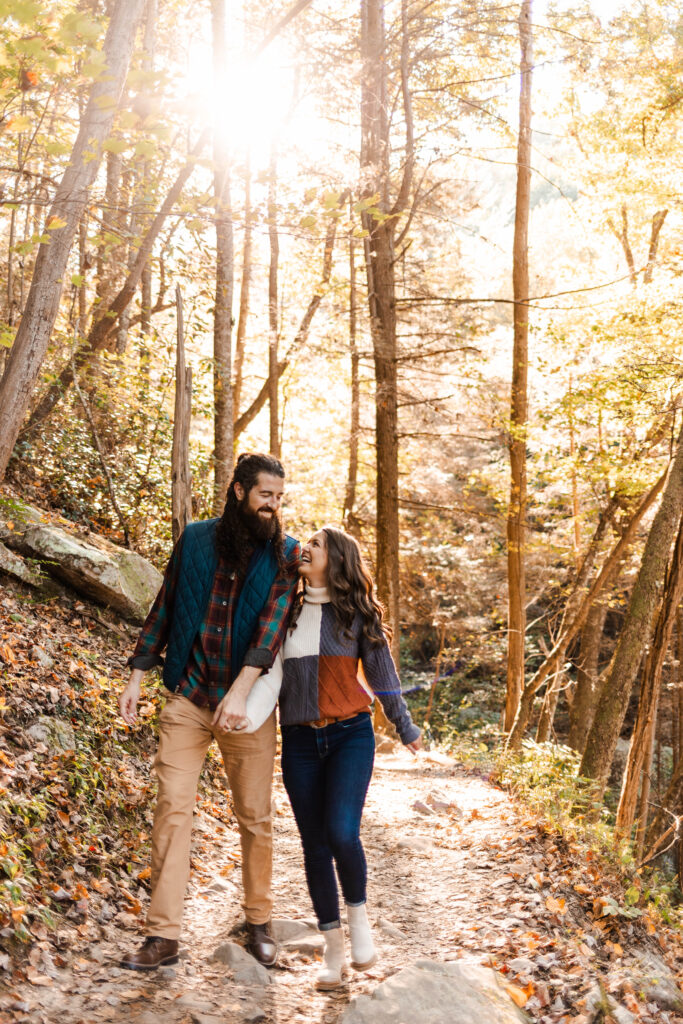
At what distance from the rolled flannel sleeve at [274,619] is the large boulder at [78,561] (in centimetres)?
440

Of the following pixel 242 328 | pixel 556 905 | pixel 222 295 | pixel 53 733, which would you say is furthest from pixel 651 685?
pixel 242 328

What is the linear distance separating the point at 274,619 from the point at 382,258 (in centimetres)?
866

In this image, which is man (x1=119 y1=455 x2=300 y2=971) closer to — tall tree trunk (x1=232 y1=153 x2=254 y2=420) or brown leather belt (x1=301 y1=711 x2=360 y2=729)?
brown leather belt (x1=301 y1=711 x2=360 y2=729)

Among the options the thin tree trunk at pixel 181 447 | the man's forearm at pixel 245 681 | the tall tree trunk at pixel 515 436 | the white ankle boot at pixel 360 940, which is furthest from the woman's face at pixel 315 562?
the tall tree trunk at pixel 515 436

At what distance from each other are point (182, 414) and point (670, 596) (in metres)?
4.56

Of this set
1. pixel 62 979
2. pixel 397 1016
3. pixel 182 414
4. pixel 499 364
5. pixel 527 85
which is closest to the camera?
pixel 397 1016

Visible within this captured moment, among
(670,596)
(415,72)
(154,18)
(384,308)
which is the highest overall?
(154,18)

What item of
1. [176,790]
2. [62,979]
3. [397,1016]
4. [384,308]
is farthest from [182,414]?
[384,308]

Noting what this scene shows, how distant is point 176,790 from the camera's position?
11.3 ft

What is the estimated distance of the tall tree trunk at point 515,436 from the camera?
13281 millimetres

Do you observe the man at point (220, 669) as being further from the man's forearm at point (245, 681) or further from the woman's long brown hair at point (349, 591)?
the woman's long brown hair at point (349, 591)

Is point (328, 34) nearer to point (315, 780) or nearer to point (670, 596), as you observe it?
point (670, 596)

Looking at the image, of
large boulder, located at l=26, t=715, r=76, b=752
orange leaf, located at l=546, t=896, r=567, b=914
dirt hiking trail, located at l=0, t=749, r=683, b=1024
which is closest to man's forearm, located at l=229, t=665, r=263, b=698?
dirt hiking trail, located at l=0, t=749, r=683, b=1024

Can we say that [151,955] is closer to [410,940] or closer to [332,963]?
[332,963]
